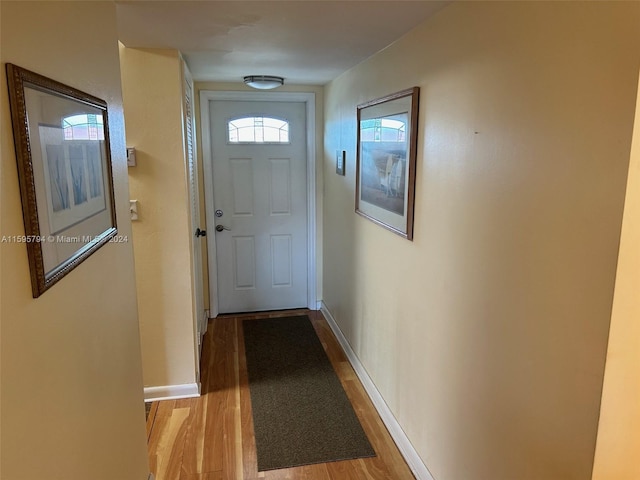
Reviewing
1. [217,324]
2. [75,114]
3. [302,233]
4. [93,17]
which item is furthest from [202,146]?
[75,114]

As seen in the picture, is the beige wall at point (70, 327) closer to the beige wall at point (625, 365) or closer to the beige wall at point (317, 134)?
the beige wall at point (625, 365)

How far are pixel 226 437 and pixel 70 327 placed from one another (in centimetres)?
→ 164

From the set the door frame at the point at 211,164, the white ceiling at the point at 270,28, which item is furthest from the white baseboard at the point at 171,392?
the white ceiling at the point at 270,28

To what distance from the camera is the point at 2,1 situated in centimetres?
83

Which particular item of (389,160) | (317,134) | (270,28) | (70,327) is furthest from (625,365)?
(317,134)

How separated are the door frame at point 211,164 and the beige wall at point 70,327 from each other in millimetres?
2204

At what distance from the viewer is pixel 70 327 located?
1.12 meters

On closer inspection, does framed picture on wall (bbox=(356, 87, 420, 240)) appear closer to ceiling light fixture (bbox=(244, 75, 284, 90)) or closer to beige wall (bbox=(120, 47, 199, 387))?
ceiling light fixture (bbox=(244, 75, 284, 90))

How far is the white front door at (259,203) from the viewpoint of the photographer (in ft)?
13.1

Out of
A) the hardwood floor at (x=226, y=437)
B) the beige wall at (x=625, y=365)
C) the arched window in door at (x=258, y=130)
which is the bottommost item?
the hardwood floor at (x=226, y=437)

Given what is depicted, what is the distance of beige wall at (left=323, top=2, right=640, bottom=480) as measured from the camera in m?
1.06

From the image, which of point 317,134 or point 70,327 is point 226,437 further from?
point 317,134

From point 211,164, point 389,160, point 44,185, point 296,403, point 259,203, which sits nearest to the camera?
point 44,185

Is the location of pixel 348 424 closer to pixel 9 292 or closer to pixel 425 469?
pixel 425 469
